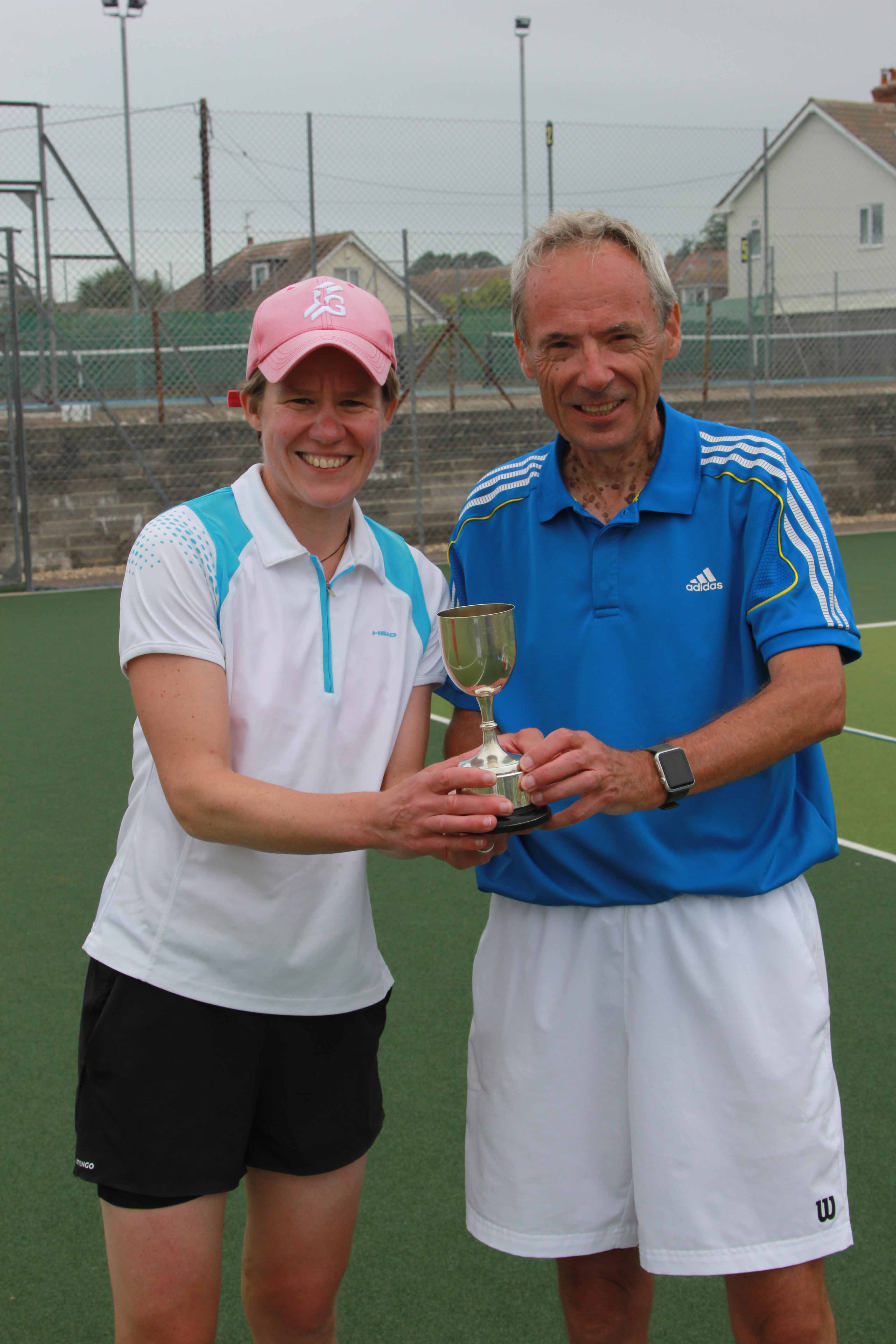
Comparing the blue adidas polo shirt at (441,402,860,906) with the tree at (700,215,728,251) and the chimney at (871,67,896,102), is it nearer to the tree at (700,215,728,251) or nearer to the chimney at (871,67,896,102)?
the tree at (700,215,728,251)

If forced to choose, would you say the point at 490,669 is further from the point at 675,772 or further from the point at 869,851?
the point at 869,851

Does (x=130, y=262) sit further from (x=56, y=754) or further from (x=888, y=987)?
(x=888, y=987)

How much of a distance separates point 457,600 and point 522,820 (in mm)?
574

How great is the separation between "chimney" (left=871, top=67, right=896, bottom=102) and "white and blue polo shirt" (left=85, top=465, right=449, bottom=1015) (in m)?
40.4

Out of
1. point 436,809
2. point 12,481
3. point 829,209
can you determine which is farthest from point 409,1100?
point 829,209

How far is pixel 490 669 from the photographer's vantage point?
183cm

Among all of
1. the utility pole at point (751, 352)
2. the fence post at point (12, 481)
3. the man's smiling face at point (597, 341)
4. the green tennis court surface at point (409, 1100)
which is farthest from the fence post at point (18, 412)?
the man's smiling face at point (597, 341)

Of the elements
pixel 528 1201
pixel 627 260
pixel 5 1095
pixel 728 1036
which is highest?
pixel 627 260

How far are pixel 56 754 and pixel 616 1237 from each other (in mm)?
4918

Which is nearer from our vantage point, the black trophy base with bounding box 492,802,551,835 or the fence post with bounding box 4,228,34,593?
the black trophy base with bounding box 492,802,551,835

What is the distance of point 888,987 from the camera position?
378 centimetres

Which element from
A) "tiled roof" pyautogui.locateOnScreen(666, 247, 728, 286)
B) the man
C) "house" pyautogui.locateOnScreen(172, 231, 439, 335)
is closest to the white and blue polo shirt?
the man

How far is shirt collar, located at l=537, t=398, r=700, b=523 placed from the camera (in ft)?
6.47

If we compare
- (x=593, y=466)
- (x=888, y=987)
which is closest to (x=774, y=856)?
(x=593, y=466)
